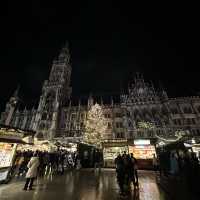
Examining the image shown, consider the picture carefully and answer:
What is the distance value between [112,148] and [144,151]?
4425mm

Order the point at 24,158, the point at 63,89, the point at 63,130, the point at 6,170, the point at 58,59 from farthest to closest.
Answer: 1. the point at 58,59
2. the point at 63,89
3. the point at 63,130
4. the point at 24,158
5. the point at 6,170

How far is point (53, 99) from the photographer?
57.3 metres

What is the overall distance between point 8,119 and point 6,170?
187ft

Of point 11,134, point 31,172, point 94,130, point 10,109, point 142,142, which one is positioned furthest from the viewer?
point 10,109

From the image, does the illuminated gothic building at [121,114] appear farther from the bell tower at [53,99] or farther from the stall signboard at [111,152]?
the stall signboard at [111,152]

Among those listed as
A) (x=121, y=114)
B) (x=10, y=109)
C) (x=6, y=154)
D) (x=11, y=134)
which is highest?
(x=10, y=109)

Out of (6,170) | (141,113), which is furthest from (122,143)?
(141,113)

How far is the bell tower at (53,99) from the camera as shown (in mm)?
49844

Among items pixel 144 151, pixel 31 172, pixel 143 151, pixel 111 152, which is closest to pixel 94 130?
pixel 111 152

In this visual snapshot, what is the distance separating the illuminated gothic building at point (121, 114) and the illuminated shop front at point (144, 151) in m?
16.9

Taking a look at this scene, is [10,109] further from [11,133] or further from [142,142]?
[142,142]

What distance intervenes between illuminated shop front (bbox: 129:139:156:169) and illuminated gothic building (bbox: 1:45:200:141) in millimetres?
16899

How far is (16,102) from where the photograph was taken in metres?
64.9

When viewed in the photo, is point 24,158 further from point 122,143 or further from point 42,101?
point 42,101
